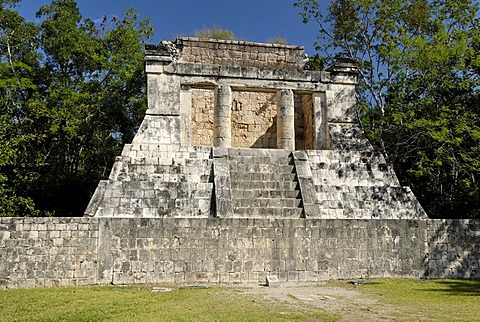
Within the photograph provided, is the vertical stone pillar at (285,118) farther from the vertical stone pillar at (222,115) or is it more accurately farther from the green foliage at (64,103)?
the green foliage at (64,103)

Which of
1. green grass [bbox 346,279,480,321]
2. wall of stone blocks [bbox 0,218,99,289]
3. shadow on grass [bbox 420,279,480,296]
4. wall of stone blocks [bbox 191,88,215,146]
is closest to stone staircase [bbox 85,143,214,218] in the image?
wall of stone blocks [bbox 0,218,99,289]

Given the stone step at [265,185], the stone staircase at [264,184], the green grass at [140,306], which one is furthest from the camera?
the stone step at [265,185]

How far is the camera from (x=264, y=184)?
1013 cm

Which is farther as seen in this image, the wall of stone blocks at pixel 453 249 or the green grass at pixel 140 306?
the wall of stone blocks at pixel 453 249

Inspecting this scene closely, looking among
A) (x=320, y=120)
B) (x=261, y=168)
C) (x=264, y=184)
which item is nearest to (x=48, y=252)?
(x=264, y=184)

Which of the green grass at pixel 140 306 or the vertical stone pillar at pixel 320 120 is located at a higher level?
A: the vertical stone pillar at pixel 320 120

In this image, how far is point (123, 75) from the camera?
16594mm

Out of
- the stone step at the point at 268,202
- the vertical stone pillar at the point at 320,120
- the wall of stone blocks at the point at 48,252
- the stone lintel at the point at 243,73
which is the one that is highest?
the stone lintel at the point at 243,73

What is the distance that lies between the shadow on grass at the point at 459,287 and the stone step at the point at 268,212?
9.36ft

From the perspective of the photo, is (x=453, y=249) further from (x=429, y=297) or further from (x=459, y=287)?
(x=429, y=297)

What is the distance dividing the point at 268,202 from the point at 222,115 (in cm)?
312

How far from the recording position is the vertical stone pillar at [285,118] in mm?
11970

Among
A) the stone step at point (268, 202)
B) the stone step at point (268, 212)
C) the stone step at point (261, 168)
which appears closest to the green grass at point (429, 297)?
the stone step at point (268, 212)

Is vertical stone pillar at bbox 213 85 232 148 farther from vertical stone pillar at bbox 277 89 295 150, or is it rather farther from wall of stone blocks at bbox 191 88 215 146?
wall of stone blocks at bbox 191 88 215 146
